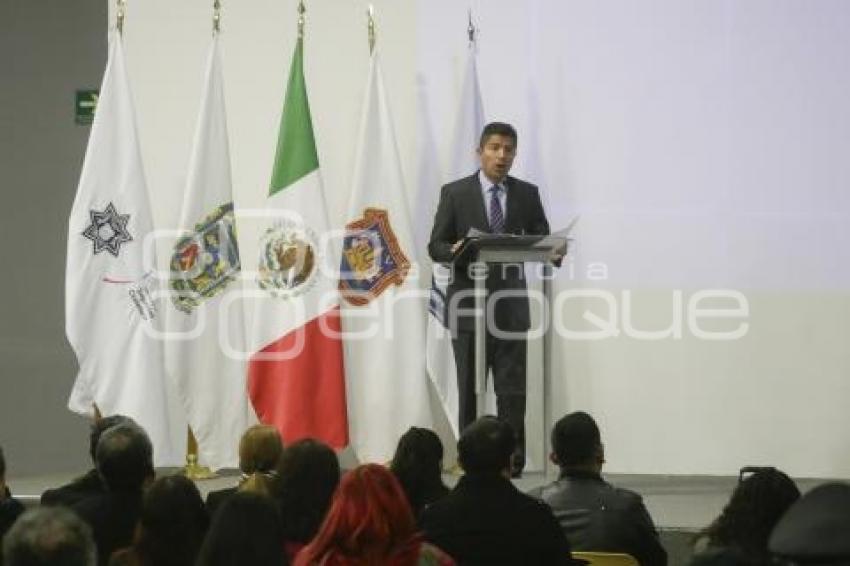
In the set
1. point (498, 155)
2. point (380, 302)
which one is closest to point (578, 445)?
point (498, 155)

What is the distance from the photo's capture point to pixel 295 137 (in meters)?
6.72

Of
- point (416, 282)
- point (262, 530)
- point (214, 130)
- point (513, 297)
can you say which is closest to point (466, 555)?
point (262, 530)

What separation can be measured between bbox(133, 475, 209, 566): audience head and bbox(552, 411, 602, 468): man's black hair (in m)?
1.25

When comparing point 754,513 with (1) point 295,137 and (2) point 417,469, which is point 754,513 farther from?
(1) point 295,137

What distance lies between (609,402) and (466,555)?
3.51 m

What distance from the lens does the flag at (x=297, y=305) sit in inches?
259

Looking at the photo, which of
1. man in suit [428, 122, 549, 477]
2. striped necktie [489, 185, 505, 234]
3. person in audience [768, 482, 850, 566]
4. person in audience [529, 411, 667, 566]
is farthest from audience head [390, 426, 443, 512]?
striped necktie [489, 185, 505, 234]

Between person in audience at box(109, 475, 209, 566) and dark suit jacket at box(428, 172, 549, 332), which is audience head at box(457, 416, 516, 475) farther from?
dark suit jacket at box(428, 172, 549, 332)

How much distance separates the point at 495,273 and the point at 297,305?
1.03 meters

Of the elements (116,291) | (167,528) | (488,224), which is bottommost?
(167,528)

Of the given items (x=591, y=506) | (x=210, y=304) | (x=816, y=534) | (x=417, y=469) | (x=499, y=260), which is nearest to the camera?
(x=816, y=534)

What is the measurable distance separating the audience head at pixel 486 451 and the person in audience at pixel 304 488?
344 mm

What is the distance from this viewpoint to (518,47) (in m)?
6.88

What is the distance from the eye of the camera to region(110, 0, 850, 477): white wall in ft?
22.0
